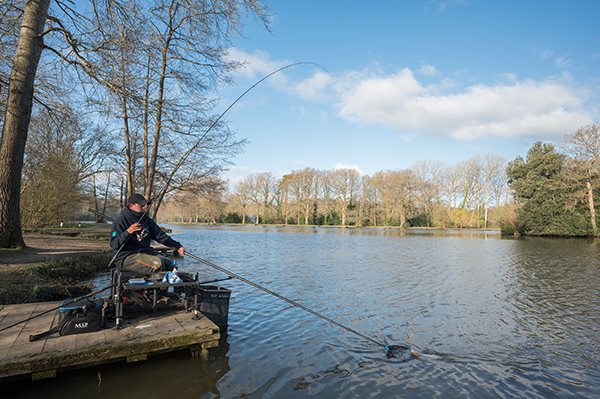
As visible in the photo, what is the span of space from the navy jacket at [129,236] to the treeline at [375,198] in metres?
51.0

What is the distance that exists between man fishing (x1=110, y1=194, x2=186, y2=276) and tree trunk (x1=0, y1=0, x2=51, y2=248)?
5.64 metres

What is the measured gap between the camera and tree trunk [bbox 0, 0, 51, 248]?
337 inches

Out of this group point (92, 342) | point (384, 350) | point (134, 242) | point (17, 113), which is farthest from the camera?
point (17, 113)

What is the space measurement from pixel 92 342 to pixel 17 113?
771 centimetres

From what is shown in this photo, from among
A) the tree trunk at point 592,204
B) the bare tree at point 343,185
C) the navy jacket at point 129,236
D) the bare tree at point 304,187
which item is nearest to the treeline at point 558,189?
the tree trunk at point 592,204

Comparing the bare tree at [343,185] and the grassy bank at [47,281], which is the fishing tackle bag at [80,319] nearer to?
the grassy bank at [47,281]

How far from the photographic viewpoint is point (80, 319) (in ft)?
13.8

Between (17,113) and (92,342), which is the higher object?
(17,113)

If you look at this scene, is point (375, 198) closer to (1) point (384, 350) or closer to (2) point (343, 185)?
(2) point (343, 185)

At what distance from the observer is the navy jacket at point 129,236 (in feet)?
16.0

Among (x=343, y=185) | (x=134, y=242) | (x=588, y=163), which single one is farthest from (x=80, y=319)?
(x=343, y=185)

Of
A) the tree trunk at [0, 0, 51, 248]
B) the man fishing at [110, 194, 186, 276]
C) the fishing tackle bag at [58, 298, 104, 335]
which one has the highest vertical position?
the tree trunk at [0, 0, 51, 248]

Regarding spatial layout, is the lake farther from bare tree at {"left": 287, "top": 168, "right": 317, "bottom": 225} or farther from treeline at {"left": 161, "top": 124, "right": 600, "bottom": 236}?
bare tree at {"left": 287, "top": 168, "right": 317, "bottom": 225}

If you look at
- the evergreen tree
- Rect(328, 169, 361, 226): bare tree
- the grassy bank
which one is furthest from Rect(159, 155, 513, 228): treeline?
the grassy bank
